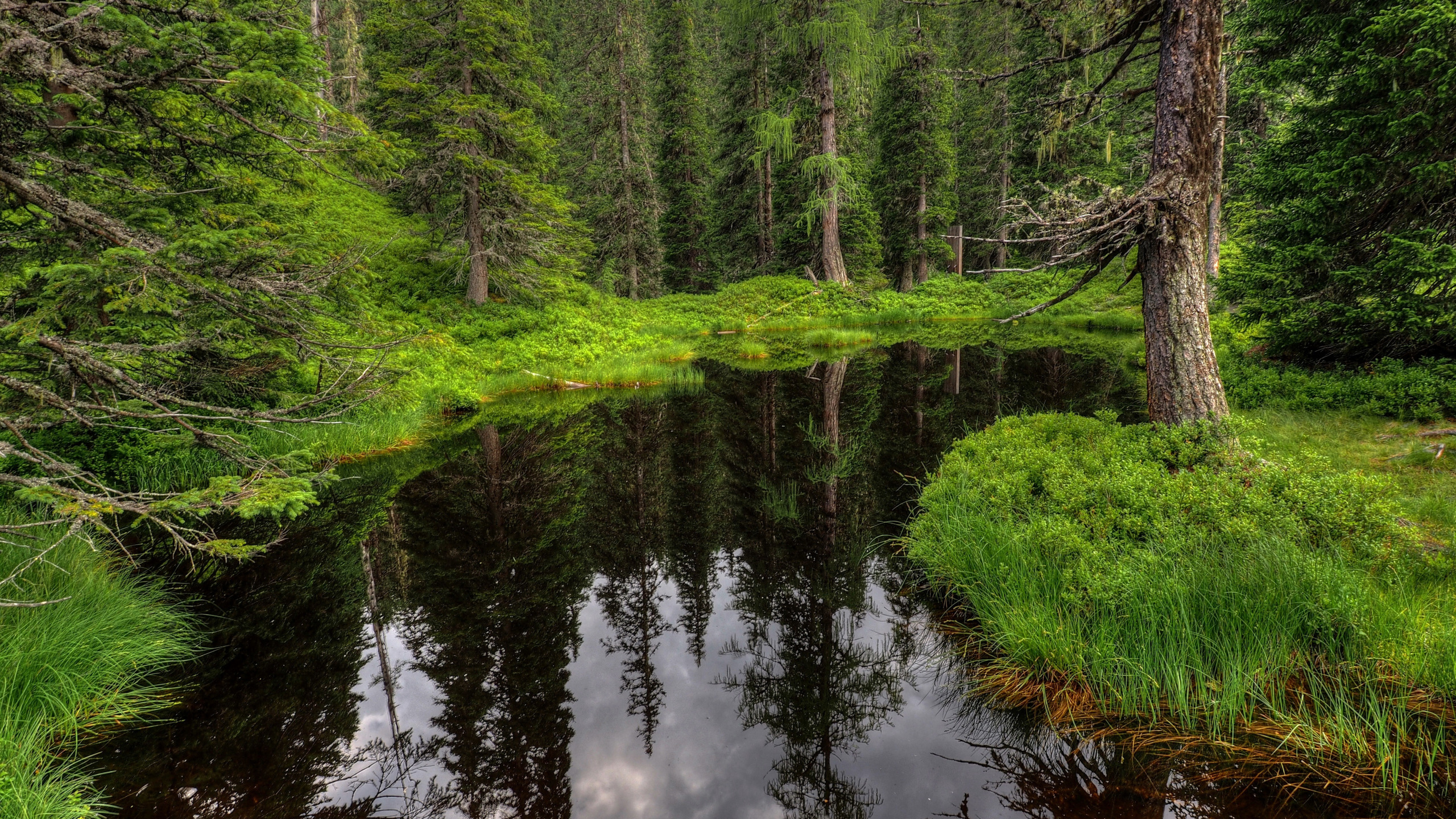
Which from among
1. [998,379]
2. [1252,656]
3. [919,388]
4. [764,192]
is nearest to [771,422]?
[919,388]

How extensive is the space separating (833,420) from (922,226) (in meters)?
22.1

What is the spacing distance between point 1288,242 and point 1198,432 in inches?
217

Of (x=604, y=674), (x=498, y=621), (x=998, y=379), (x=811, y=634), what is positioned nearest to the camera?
(x=604, y=674)

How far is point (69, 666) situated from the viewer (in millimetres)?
3627

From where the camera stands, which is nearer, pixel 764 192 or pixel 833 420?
pixel 833 420

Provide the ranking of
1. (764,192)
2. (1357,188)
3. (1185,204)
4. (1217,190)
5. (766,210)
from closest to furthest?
(1185,204) → (1357,188) → (1217,190) → (764,192) → (766,210)

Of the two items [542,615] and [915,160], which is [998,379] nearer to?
[542,615]

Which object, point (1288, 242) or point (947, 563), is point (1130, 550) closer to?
point (947, 563)

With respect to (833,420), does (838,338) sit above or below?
above

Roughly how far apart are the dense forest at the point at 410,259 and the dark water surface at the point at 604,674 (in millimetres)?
691

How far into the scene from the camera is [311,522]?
717cm

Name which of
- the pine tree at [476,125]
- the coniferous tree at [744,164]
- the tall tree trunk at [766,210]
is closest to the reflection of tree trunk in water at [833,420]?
the pine tree at [476,125]

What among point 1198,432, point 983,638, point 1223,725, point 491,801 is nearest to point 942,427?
point 1198,432

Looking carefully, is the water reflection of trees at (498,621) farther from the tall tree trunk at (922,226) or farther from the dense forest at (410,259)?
the tall tree trunk at (922,226)
